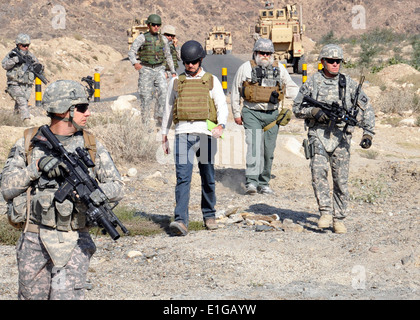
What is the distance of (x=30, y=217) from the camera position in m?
4.19

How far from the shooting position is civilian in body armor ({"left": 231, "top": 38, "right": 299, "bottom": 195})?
30.0 feet

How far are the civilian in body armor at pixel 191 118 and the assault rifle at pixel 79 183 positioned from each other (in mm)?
2985

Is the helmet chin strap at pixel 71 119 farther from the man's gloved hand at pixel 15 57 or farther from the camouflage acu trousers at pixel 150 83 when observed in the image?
the man's gloved hand at pixel 15 57

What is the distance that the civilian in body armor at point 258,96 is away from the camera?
916 centimetres

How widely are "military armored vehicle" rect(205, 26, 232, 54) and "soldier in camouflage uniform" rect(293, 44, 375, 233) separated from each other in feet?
106

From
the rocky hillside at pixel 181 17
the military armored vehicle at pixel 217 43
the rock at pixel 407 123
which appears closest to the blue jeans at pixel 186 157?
the rock at pixel 407 123

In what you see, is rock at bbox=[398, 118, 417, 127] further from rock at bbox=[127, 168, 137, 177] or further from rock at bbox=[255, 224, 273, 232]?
rock at bbox=[255, 224, 273, 232]

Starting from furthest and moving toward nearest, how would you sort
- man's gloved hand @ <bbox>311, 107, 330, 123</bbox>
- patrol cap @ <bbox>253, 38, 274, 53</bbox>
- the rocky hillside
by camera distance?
the rocky hillside, patrol cap @ <bbox>253, 38, 274, 53</bbox>, man's gloved hand @ <bbox>311, 107, 330, 123</bbox>

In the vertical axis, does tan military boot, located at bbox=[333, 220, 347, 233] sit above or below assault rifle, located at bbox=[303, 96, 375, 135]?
below

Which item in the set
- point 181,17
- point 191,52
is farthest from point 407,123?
point 181,17

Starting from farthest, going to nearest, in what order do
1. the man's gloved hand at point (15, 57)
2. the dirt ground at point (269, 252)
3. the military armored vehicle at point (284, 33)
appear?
the military armored vehicle at point (284, 33) → the man's gloved hand at point (15, 57) → the dirt ground at point (269, 252)

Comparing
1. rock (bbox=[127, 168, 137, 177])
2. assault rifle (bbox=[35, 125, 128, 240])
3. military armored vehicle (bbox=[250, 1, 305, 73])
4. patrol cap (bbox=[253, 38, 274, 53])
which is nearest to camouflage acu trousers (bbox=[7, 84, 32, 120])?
rock (bbox=[127, 168, 137, 177])
